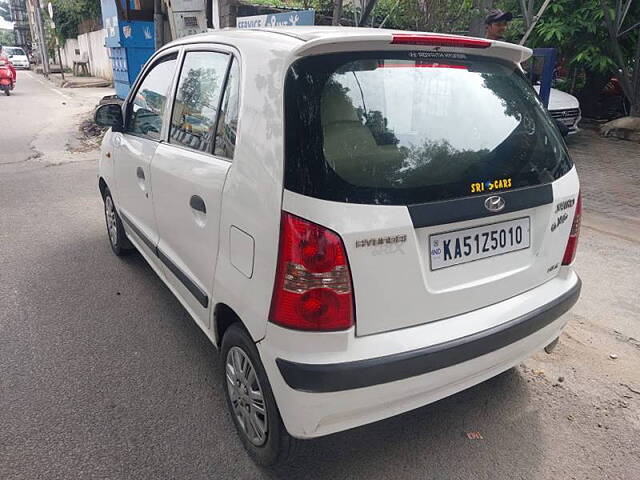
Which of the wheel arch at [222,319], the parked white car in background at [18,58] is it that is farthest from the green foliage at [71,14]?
the wheel arch at [222,319]

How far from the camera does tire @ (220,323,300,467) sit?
2.01 metres

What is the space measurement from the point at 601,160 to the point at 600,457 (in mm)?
7315

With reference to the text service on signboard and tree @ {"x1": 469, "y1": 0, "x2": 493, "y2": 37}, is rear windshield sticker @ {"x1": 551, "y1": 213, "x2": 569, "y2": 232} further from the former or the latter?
tree @ {"x1": 469, "y1": 0, "x2": 493, "y2": 37}

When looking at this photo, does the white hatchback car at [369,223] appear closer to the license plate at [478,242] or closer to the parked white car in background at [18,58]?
the license plate at [478,242]

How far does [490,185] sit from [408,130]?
396 millimetres

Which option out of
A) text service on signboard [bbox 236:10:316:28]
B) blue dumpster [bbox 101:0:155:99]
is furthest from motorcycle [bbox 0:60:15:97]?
text service on signboard [bbox 236:10:316:28]

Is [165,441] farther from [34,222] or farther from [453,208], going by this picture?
[34,222]

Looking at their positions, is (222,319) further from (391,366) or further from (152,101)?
(152,101)

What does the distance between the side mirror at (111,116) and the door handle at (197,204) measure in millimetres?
1657

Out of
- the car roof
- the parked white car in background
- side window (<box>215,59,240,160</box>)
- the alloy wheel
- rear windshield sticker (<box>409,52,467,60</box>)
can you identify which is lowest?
the parked white car in background

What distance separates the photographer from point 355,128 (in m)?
1.87

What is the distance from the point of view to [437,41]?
2010 mm

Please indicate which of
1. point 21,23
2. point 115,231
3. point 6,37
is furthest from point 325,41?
point 6,37

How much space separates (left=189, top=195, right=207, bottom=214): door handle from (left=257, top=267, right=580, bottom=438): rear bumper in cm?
76
